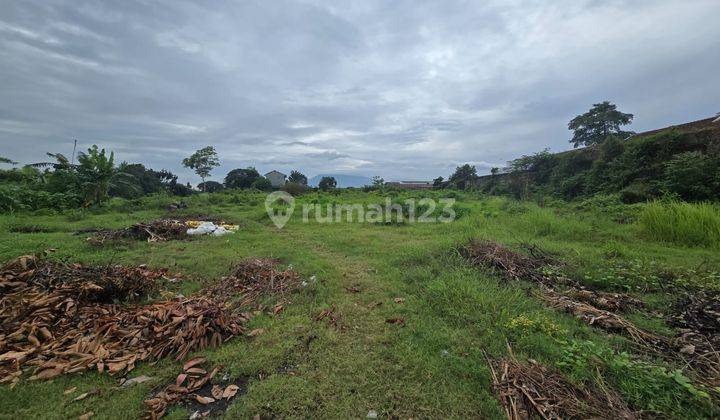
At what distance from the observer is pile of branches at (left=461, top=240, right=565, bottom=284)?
175 inches

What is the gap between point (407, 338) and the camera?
294 cm

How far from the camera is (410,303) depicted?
3709 mm

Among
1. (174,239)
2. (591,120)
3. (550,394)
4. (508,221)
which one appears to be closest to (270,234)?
(174,239)

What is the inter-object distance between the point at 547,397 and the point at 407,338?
1.20 m

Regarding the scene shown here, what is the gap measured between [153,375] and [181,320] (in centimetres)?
57

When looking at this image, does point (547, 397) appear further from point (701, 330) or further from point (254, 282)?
point (254, 282)

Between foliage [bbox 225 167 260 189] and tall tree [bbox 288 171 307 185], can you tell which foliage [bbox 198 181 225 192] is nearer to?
foliage [bbox 225 167 260 189]

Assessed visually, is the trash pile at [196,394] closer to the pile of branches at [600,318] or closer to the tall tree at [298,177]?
the pile of branches at [600,318]

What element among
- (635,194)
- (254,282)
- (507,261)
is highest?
(635,194)

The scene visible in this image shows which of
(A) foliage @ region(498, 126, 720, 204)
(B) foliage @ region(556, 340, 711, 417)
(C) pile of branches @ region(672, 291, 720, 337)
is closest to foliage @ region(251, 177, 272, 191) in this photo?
(A) foliage @ region(498, 126, 720, 204)

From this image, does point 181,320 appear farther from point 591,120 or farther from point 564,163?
point 591,120

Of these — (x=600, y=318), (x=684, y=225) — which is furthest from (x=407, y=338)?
(x=684, y=225)

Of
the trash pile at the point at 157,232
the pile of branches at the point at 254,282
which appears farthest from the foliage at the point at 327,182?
the pile of branches at the point at 254,282

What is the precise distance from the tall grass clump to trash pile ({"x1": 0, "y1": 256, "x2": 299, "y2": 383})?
26.4ft
